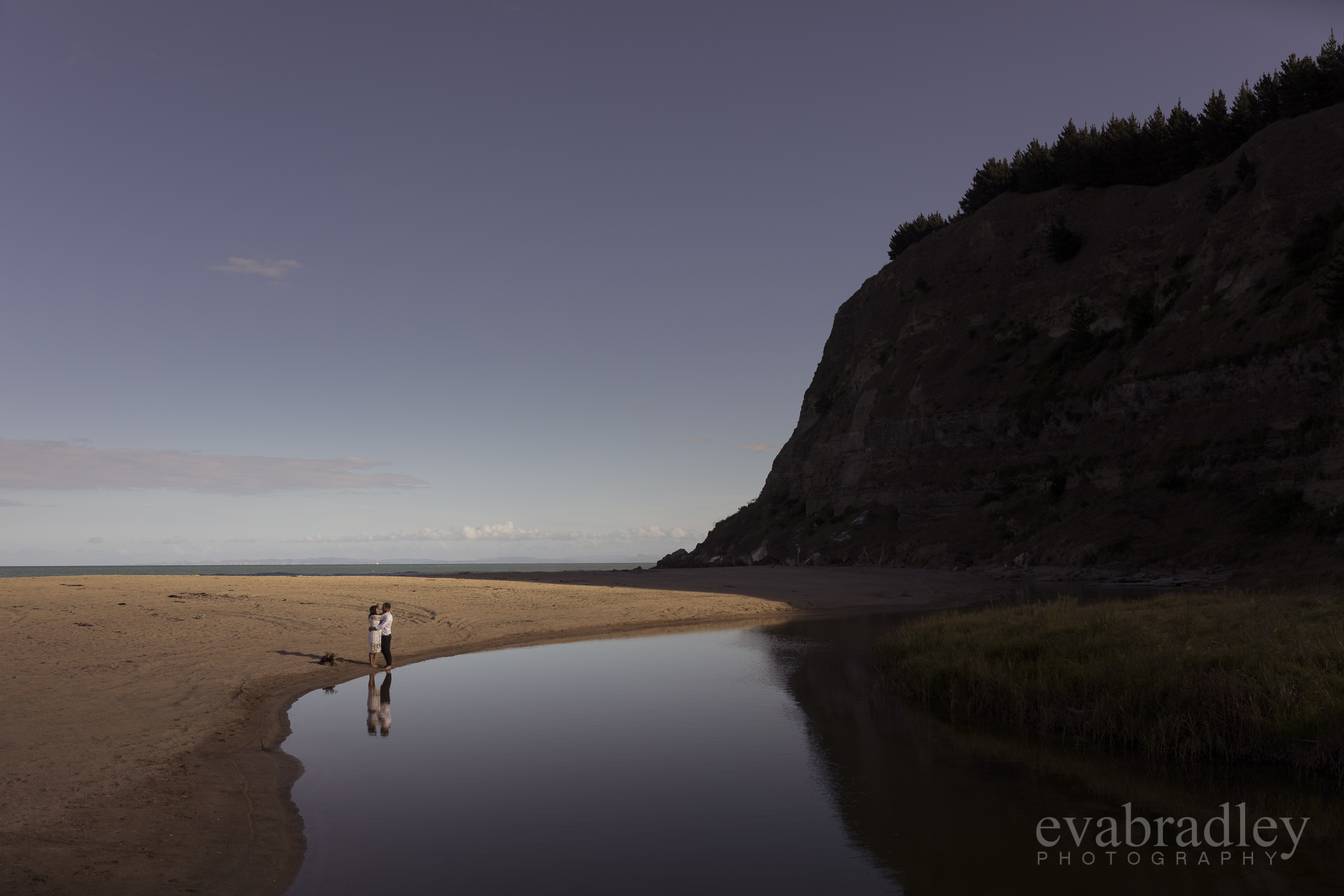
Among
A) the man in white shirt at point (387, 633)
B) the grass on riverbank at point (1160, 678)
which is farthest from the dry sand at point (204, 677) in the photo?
the grass on riverbank at point (1160, 678)

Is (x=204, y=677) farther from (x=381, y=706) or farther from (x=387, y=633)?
(x=387, y=633)

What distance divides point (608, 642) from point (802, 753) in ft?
53.6

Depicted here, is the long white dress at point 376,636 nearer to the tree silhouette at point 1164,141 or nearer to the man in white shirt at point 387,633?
the man in white shirt at point 387,633

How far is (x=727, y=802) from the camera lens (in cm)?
1096

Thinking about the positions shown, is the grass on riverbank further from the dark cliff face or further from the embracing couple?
the dark cliff face

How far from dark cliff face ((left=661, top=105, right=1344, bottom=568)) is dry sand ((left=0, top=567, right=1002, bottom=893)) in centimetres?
1257

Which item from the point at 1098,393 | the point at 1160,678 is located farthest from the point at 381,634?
the point at 1098,393

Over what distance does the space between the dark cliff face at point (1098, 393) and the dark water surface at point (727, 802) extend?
3360 centimetres

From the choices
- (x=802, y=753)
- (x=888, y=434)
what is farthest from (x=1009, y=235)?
(x=802, y=753)

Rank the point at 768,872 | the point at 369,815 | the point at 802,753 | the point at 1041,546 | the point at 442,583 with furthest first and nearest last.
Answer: the point at 1041,546, the point at 442,583, the point at 802,753, the point at 369,815, the point at 768,872

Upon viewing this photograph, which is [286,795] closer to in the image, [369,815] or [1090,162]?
[369,815]

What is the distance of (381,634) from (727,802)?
14557 mm

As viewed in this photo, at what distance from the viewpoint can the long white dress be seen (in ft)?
72.8

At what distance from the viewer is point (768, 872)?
8594mm
